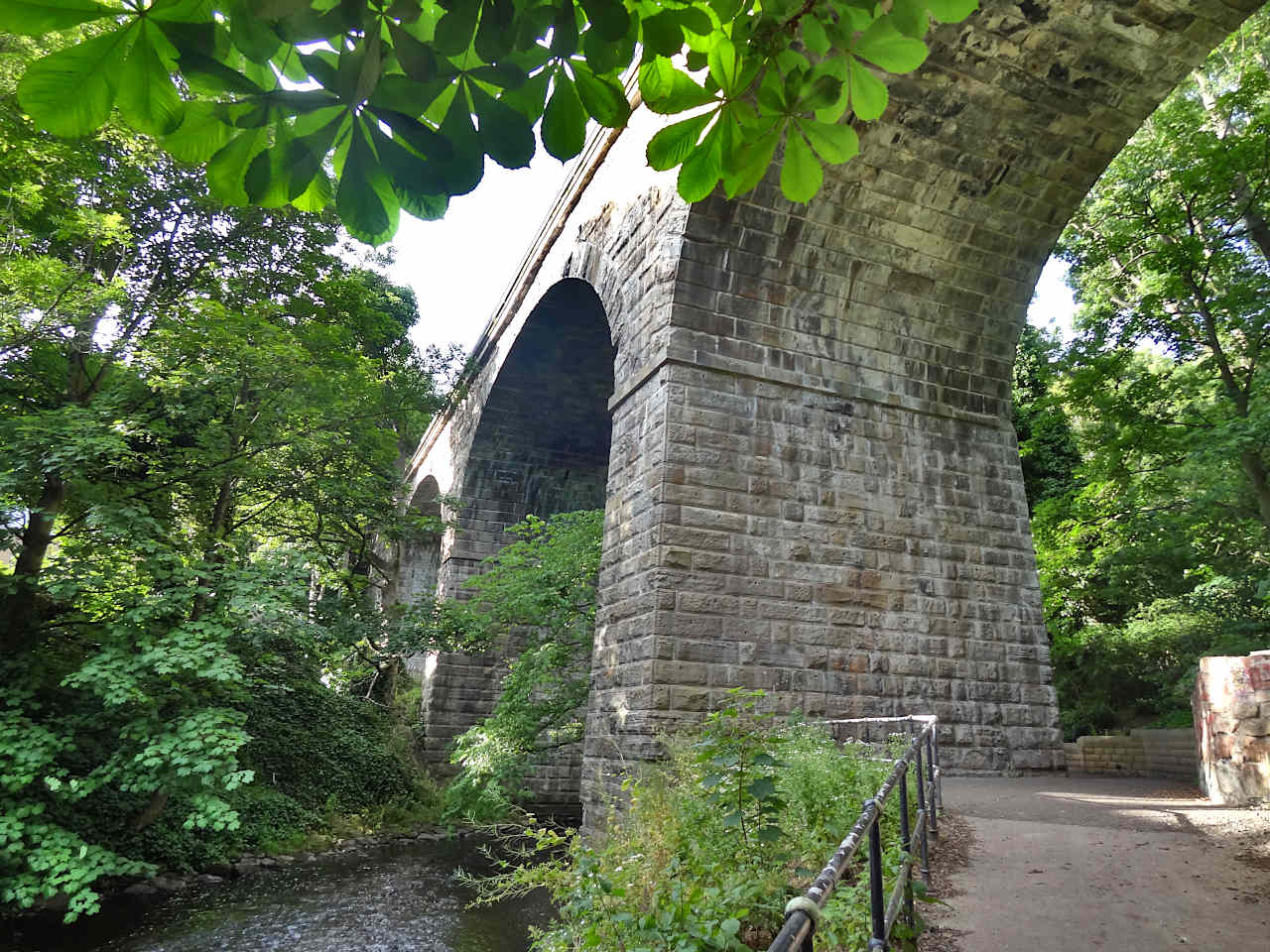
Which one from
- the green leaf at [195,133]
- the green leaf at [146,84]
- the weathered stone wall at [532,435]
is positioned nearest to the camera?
the green leaf at [146,84]

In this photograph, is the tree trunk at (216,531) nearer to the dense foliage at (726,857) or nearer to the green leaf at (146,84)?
the dense foliage at (726,857)

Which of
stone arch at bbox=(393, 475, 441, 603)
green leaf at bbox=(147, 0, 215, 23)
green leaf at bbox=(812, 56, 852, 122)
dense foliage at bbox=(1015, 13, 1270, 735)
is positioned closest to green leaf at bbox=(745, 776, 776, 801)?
green leaf at bbox=(812, 56, 852, 122)

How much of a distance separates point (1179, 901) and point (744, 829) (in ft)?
6.03

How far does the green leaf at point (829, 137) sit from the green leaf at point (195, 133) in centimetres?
111

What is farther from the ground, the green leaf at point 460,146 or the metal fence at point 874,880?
the green leaf at point 460,146

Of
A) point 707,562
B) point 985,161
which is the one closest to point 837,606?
point 707,562

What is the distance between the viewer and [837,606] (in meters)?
7.15

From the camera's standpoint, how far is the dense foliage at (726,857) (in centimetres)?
285

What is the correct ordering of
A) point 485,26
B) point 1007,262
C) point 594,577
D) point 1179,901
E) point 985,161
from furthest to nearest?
1. point 594,577
2. point 1007,262
3. point 985,161
4. point 1179,901
5. point 485,26

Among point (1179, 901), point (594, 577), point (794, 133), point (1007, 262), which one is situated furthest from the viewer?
point (594, 577)

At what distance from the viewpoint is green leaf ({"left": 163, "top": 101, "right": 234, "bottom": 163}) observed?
1.46 meters

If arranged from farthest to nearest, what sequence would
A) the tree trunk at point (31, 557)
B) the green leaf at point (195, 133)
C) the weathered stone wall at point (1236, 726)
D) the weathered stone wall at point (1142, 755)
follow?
1. the weathered stone wall at point (1142, 755)
2. the tree trunk at point (31, 557)
3. the weathered stone wall at point (1236, 726)
4. the green leaf at point (195, 133)

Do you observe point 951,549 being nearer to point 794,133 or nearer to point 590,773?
point 590,773

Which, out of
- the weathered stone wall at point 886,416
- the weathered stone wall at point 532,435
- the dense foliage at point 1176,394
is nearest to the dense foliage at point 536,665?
the weathered stone wall at point 886,416
